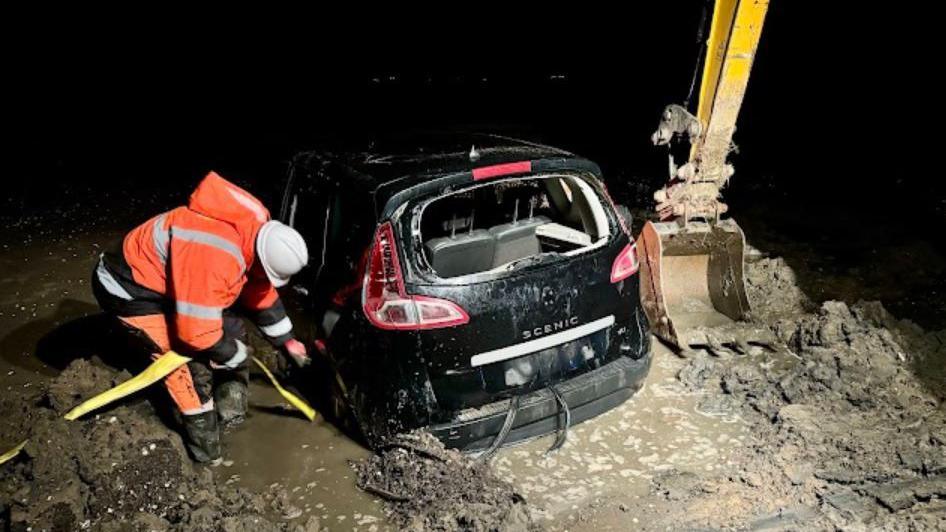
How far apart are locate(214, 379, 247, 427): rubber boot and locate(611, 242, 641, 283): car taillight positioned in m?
2.58

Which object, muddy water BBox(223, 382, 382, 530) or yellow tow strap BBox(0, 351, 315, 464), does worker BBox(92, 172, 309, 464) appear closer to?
yellow tow strap BBox(0, 351, 315, 464)

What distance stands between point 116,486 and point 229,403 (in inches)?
38.0

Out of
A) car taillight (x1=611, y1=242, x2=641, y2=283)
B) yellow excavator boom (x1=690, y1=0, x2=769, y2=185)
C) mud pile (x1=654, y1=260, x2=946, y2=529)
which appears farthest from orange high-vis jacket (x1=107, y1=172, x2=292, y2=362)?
yellow excavator boom (x1=690, y1=0, x2=769, y2=185)

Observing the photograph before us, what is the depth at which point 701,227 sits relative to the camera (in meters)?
5.06

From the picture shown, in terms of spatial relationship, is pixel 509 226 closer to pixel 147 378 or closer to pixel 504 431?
pixel 504 431

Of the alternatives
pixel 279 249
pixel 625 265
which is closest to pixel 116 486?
pixel 279 249

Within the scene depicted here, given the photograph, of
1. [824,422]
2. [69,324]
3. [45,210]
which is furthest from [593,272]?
[45,210]


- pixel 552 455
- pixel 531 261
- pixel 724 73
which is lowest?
pixel 552 455

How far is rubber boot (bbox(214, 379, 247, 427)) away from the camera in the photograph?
4.29 meters

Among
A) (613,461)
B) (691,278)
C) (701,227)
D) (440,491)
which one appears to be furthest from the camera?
(691,278)

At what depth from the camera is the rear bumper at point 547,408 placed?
339 cm

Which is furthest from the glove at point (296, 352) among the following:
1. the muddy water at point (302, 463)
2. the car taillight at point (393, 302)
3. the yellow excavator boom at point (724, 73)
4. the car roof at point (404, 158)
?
the yellow excavator boom at point (724, 73)

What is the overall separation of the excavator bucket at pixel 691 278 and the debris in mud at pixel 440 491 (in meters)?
2.06

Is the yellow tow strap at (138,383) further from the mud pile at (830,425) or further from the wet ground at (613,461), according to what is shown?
the mud pile at (830,425)
